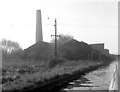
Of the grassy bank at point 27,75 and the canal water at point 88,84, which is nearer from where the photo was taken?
the grassy bank at point 27,75

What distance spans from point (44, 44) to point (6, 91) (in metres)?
64.6

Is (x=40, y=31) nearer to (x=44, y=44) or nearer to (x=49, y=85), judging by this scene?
(x=44, y=44)

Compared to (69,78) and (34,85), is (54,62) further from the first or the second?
(34,85)

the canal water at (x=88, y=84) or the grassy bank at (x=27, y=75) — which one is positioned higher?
the grassy bank at (x=27, y=75)

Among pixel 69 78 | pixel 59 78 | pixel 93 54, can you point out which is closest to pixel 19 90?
pixel 59 78

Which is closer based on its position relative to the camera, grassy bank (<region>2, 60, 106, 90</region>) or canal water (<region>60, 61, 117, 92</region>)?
grassy bank (<region>2, 60, 106, 90</region>)

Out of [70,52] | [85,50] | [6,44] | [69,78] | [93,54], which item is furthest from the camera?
[6,44]

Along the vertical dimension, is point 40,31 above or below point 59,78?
above

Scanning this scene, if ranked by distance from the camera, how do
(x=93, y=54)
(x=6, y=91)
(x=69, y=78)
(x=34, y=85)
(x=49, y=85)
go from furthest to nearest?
(x=93, y=54) < (x=69, y=78) < (x=49, y=85) < (x=34, y=85) < (x=6, y=91)

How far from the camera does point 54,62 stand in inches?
1438

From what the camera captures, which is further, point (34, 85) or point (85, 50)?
point (85, 50)

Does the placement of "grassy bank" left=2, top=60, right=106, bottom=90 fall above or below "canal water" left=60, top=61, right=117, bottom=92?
above

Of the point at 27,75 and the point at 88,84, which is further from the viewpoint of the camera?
the point at 27,75

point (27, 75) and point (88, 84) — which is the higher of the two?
point (27, 75)
